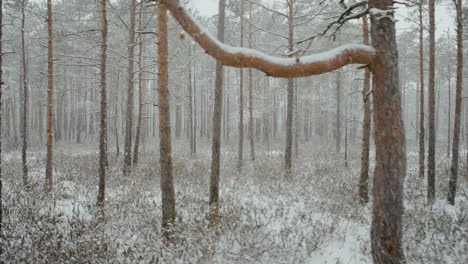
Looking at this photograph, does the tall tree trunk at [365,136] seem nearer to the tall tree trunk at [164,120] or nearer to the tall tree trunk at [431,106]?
the tall tree trunk at [431,106]

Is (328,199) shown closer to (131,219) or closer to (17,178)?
(131,219)

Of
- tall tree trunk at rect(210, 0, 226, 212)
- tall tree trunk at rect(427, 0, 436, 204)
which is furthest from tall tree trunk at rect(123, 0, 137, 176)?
tall tree trunk at rect(427, 0, 436, 204)

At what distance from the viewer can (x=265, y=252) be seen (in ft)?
14.5

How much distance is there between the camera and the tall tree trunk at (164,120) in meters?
4.84

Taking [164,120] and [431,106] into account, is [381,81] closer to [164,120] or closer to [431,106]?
[164,120]

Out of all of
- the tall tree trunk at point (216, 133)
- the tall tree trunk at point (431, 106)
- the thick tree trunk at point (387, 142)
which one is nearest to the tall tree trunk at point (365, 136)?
the tall tree trunk at point (431, 106)

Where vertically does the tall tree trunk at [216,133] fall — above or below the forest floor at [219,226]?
above

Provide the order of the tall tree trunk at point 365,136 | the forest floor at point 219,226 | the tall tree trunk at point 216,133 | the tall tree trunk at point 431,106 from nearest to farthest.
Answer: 1. the forest floor at point 219,226
2. the tall tree trunk at point 216,133
3. the tall tree trunk at point 365,136
4. the tall tree trunk at point 431,106

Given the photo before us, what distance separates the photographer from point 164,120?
4855 millimetres

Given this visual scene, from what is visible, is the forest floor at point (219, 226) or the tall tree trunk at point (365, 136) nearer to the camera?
the forest floor at point (219, 226)

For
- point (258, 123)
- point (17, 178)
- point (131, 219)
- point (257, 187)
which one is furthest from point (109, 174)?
point (258, 123)

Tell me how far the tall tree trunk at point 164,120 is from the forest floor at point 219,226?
43 cm

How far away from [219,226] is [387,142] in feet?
11.3

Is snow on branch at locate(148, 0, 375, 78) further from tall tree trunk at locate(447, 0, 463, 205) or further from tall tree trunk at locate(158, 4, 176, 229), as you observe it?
tall tree trunk at locate(447, 0, 463, 205)
